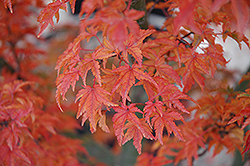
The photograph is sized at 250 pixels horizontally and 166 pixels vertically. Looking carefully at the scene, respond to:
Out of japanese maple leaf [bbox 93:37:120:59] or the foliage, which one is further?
japanese maple leaf [bbox 93:37:120:59]

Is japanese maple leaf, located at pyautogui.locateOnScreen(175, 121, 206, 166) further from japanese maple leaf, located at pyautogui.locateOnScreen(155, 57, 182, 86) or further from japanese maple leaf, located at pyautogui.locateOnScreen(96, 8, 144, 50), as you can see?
japanese maple leaf, located at pyautogui.locateOnScreen(96, 8, 144, 50)

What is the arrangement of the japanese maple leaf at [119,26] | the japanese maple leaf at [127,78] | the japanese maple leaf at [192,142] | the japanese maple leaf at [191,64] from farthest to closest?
the japanese maple leaf at [192,142] → the japanese maple leaf at [191,64] → the japanese maple leaf at [127,78] → the japanese maple leaf at [119,26]

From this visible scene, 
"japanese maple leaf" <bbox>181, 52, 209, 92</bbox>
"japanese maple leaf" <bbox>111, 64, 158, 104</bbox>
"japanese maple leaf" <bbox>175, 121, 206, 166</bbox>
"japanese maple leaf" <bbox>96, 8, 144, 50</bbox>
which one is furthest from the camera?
"japanese maple leaf" <bbox>175, 121, 206, 166</bbox>

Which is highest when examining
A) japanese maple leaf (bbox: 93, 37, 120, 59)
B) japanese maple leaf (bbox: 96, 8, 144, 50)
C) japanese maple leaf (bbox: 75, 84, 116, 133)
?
japanese maple leaf (bbox: 96, 8, 144, 50)

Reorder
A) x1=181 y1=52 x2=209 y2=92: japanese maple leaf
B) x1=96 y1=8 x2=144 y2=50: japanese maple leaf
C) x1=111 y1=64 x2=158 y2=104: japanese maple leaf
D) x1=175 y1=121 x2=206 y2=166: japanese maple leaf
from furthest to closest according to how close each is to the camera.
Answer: x1=175 y1=121 x2=206 y2=166: japanese maple leaf
x1=181 y1=52 x2=209 y2=92: japanese maple leaf
x1=111 y1=64 x2=158 y2=104: japanese maple leaf
x1=96 y1=8 x2=144 y2=50: japanese maple leaf

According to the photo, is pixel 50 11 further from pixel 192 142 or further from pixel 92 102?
pixel 192 142

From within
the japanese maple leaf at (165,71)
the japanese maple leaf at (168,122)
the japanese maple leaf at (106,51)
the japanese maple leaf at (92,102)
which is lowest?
the japanese maple leaf at (168,122)

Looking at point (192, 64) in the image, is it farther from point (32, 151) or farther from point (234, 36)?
point (32, 151)

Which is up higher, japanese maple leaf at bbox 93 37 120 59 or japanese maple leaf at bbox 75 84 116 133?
japanese maple leaf at bbox 93 37 120 59

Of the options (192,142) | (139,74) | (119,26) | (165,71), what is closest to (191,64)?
(165,71)

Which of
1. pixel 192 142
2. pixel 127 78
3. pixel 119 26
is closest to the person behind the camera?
pixel 119 26

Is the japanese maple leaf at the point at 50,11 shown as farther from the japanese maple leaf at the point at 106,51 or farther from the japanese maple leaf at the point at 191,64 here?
the japanese maple leaf at the point at 191,64

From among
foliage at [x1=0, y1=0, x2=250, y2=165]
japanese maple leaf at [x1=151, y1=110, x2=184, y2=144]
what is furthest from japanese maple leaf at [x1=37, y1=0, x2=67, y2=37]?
japanese maple leaf at [x1=151, y1=110, x2=184, y2=144]

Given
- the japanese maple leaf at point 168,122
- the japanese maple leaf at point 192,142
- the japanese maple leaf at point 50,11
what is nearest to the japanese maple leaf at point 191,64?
the japanese maple leaf at point 168,122
